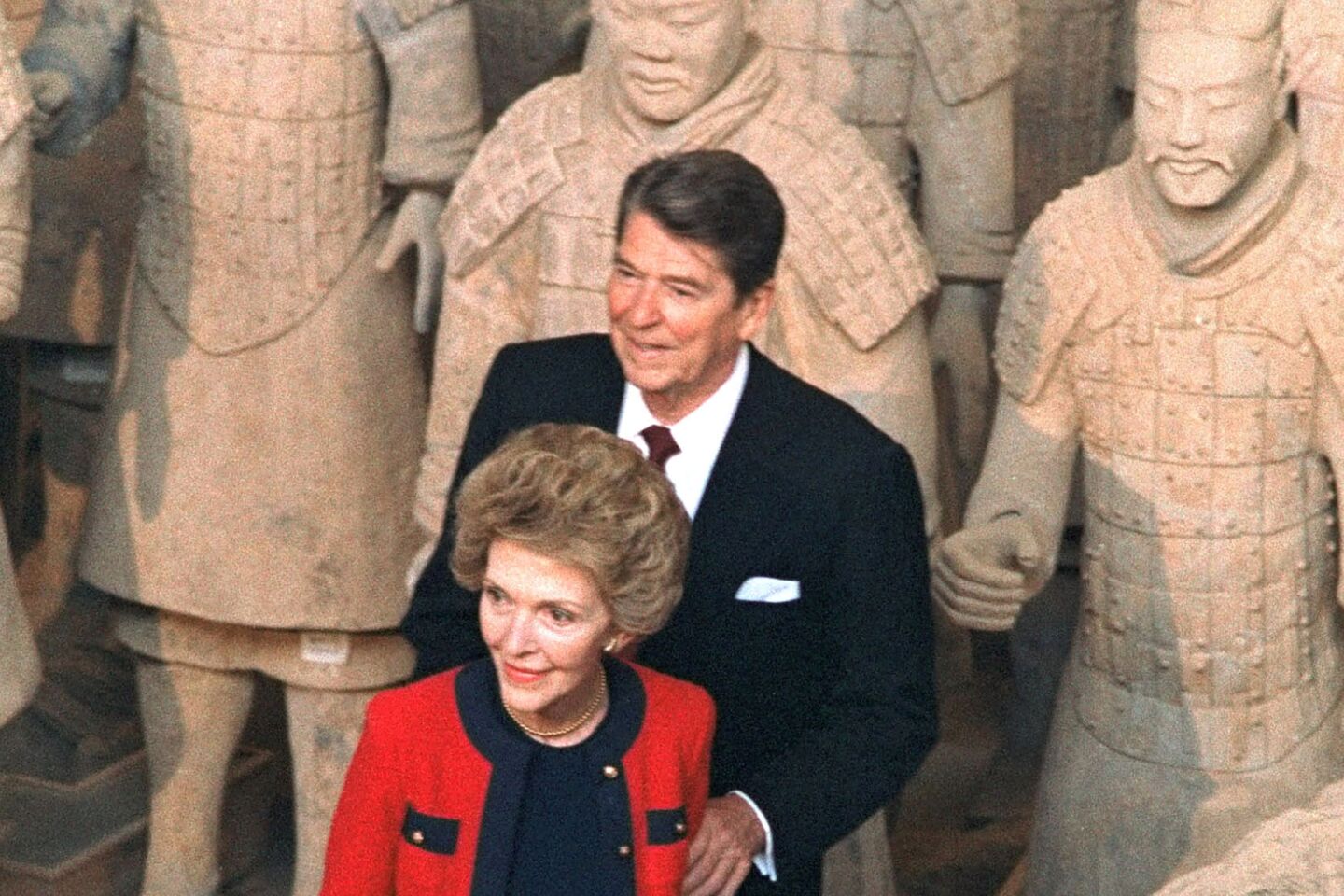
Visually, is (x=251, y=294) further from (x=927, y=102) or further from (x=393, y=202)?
(x=927, y=102)

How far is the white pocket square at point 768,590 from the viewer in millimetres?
4285

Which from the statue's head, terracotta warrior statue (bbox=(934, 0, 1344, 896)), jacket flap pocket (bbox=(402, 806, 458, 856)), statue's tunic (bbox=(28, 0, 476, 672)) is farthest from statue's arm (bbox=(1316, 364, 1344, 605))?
jacket flap pocket (bbox=(402, 806, 458, 856))

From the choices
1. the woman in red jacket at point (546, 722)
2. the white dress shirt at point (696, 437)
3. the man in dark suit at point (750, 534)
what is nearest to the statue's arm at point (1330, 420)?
the man in dark suit at point (750, 534)

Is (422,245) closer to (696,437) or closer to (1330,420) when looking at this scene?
(1330,420)

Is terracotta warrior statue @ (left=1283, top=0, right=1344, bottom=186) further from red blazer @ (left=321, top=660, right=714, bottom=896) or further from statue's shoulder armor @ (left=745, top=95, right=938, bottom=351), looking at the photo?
red blazer @ (left=321, top=660, right=714, bottom=896)

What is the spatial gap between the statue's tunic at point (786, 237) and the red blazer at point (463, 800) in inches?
60.2

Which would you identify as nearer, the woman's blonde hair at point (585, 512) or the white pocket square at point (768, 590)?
the woman's blonde hair at point (585, 512)

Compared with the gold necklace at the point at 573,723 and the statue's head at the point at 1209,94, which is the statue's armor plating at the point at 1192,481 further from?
the gold necklace at the point at 573,723

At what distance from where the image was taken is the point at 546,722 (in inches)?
157

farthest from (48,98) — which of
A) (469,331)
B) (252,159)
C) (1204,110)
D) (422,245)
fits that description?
(1204,110)

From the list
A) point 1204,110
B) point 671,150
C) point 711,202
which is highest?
point 711,202

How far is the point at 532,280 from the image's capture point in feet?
18.3

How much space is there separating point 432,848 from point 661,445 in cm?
Result: 58

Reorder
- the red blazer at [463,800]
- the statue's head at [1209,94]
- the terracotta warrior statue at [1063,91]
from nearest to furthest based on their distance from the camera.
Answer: the red blazer at [463,800], the statue's head at [1209,94], the terracotta warrior statue at [1063,91]
